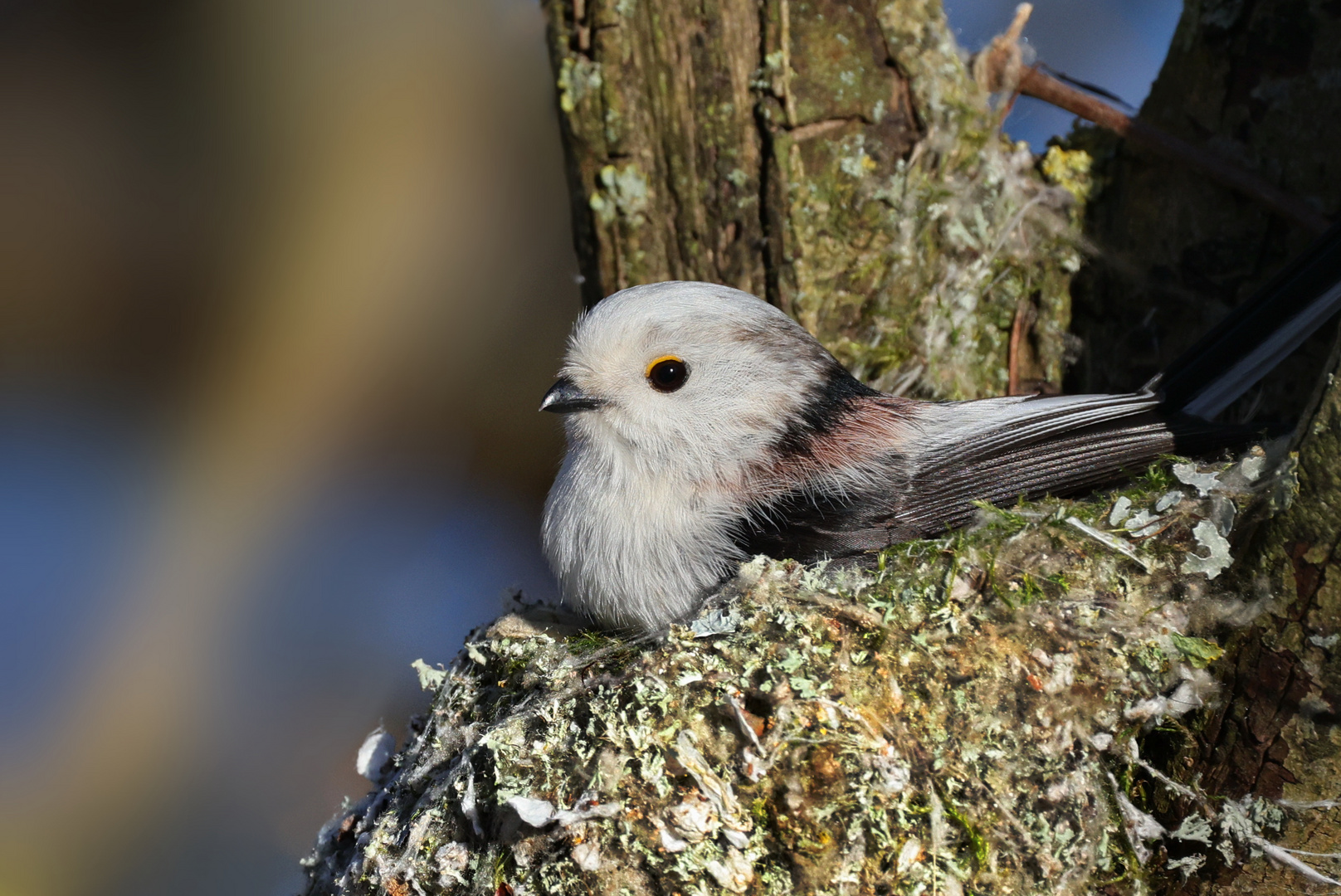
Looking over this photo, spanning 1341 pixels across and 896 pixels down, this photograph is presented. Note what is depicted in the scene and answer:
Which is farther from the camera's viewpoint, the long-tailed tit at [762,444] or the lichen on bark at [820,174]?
the lichen on bark at [820,174]

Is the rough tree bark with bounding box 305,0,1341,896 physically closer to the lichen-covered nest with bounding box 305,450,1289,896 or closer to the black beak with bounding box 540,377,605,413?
the lichen-covered nest with bounding box 305,450,1289,896

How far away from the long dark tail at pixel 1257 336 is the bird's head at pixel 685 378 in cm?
83

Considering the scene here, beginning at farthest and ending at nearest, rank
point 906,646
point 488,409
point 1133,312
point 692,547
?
point 488,409 → point 1133,312 → point 692,547 → point 906,646

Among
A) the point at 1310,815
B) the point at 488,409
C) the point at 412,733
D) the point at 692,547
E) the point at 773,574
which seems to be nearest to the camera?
the point at 1310,815

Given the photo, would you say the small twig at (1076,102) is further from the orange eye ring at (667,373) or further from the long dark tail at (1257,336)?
the orange eye ring at (667,373)

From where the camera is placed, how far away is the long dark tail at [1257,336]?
1.76m

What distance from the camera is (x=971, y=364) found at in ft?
9.00

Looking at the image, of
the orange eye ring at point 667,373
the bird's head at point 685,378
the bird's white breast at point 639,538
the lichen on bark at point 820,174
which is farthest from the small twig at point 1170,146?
the bird's white breast at point 639,538

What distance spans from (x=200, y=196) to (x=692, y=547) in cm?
405

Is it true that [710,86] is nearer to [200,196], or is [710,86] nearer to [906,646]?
[906,646]

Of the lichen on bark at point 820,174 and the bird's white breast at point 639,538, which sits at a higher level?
the lichen on bark at point 820,174

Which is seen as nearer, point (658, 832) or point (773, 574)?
point (658, 832)

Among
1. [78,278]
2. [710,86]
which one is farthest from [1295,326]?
[78,278]

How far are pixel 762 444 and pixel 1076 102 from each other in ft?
4.93
